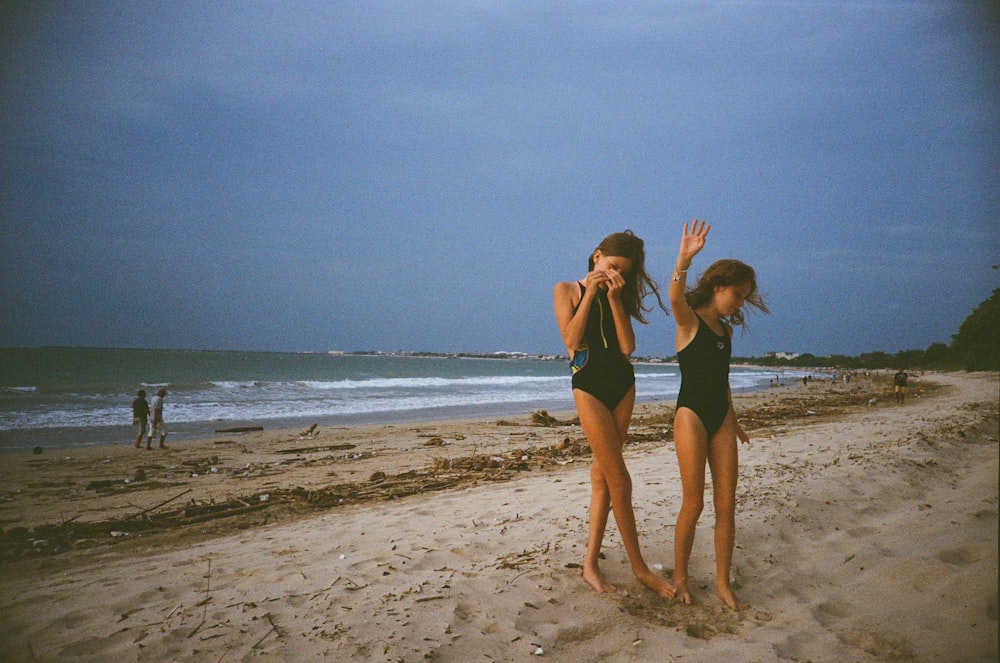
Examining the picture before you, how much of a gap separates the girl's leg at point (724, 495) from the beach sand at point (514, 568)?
0.49ft

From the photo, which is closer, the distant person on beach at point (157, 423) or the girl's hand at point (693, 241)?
the girl's hand at point (693, 241)

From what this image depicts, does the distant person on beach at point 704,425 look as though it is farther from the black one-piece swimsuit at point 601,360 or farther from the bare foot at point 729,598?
the black one-piece swimsuit at point 601,360

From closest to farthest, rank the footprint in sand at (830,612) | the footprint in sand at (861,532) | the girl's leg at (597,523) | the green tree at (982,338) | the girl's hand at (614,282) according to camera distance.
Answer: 1. the green tree at (982,338)
2. the footprint in sand at (830,612)
3. the girl's hand at (614,282)
4. the girl's leg at (597,523)
5. the footprint in sand at (861,532)

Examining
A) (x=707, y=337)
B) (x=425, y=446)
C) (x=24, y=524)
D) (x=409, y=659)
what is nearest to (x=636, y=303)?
(x=707, y=337)

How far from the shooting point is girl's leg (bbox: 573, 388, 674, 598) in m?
3.32

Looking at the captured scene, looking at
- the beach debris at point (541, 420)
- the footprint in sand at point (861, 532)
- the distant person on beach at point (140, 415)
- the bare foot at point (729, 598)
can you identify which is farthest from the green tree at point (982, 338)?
the distant person on beach at point (140, 415)

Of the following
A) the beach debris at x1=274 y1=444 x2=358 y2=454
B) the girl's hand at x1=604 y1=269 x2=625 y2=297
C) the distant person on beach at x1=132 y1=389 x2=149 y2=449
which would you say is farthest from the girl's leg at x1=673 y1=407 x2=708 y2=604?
the distant person on beach at x1=132 y1=389 x2=149 y2=449

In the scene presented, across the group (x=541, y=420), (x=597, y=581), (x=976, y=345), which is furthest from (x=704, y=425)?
(x=541, y=420)

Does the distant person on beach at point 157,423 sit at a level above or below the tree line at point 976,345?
below

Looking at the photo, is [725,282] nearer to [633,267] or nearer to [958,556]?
[633,267]

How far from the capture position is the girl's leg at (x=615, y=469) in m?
3.32

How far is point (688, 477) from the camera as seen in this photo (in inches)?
127

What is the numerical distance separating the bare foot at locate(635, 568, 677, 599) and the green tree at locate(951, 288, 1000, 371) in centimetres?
221

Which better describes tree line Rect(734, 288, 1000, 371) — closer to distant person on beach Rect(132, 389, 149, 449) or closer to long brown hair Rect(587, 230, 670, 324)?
long brown hair Rect(587, 230, 670, 324)
